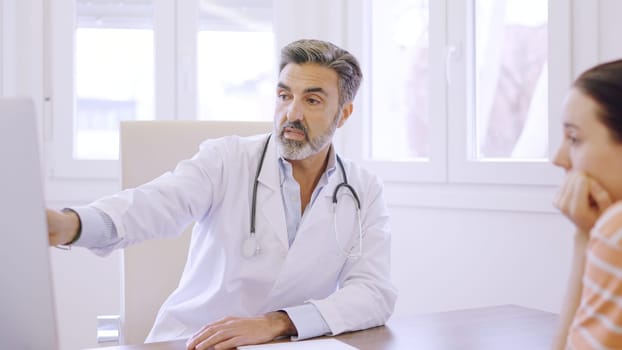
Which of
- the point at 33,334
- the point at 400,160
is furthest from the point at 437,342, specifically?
the point at 400,160

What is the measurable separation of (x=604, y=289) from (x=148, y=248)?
1.31 meters

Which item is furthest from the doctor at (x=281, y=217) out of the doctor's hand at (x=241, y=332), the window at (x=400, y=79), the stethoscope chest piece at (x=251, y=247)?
the window at (x=400, y=79)

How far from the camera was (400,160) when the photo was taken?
2889mm

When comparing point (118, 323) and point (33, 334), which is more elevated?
point (33, 334)

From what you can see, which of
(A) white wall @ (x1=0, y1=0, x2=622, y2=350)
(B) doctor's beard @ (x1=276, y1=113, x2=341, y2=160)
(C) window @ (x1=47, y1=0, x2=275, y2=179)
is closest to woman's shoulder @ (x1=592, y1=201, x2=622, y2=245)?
(B) doctor's beard @ (x1=276, y1=113, x2=341, y2=160)

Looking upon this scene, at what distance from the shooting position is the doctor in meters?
1.64

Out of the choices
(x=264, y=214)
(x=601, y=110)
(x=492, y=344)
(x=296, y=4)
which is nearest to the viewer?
(x=601, y=110)

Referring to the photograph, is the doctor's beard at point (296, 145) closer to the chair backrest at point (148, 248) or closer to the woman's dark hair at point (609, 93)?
the chair backrest at point (148, 248)

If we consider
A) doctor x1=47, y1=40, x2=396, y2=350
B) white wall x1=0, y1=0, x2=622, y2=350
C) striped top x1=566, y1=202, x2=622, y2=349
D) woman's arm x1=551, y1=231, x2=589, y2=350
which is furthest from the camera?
white wall x1=0, y1=0, x2=622, y2=350

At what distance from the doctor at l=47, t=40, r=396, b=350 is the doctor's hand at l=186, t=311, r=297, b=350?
14 cm

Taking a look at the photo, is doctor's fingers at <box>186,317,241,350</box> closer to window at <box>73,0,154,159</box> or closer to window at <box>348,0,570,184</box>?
window at <box>348,0,570,184</box>

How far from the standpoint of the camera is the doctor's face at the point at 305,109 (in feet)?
5.92

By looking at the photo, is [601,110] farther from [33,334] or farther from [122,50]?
[122,50]

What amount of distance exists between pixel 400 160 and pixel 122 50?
1203 millimetres
